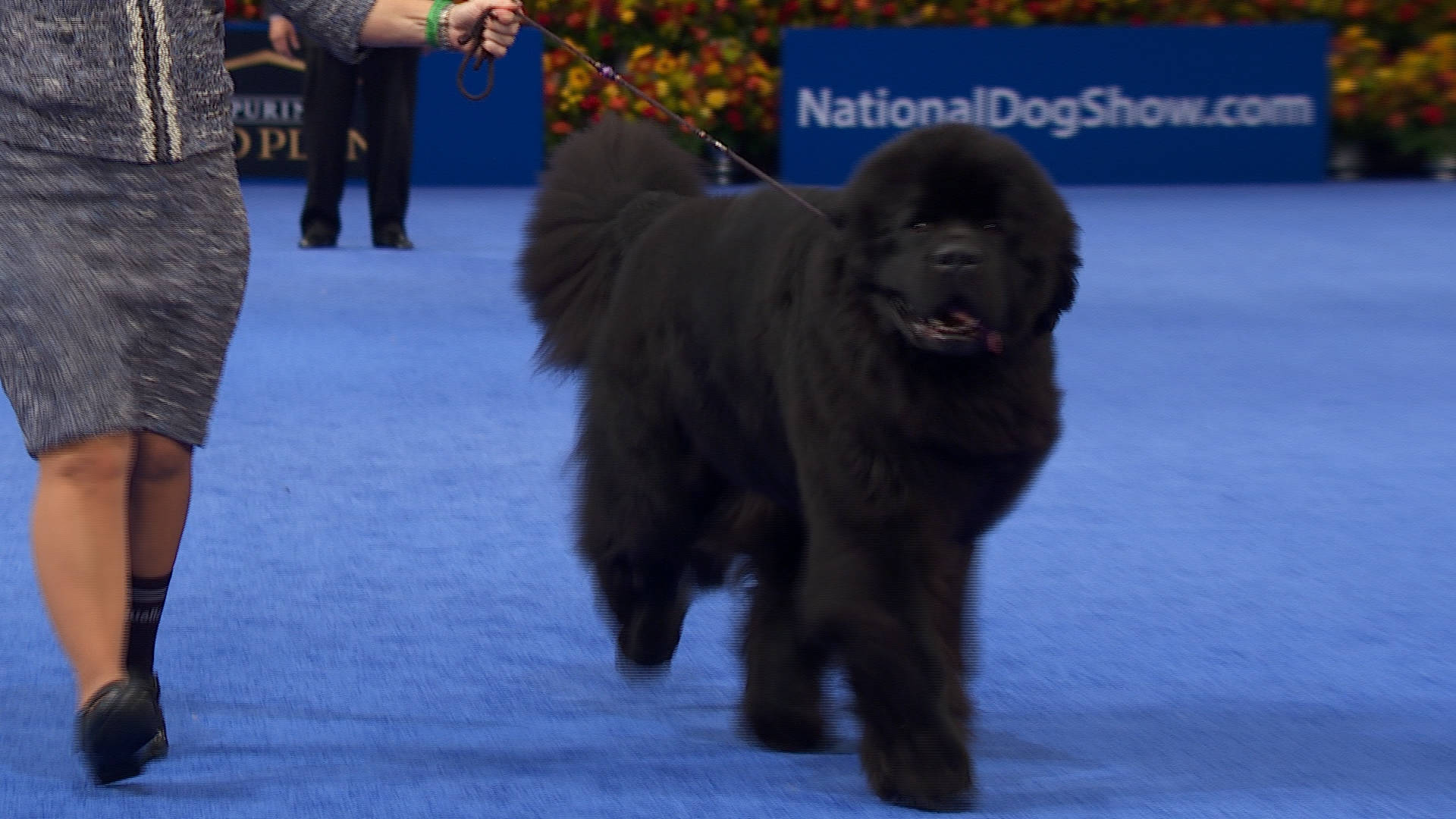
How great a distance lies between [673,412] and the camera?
309cm

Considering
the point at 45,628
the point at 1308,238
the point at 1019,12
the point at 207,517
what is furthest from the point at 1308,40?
the point at 45,628

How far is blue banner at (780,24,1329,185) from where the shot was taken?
1323 centimetres

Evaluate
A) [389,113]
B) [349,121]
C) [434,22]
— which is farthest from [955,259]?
[349,121]

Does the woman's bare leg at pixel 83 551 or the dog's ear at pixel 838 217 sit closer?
the dog's ear at pixel 838 217

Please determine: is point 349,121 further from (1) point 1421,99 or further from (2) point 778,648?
(1) point 1421,99

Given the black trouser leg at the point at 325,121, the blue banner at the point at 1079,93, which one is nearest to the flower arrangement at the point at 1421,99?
the blue banner at the point at 1079,93

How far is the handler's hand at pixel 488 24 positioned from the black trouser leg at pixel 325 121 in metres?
6.64

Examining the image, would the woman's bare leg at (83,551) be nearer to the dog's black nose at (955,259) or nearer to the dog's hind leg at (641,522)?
the dog's hind leg at (641,522)

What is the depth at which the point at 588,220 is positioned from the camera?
3.39 m

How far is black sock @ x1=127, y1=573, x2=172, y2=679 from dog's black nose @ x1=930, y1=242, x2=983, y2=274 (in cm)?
140

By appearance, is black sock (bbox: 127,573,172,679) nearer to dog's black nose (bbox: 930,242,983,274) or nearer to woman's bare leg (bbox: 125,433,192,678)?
woman's bare leg (bbox: 125,433,192,678)

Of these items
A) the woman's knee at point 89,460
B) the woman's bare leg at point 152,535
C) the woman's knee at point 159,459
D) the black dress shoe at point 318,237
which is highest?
the woman's knee at point 89,460

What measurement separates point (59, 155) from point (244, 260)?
339 millimetres

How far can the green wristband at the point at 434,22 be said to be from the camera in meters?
3.04
